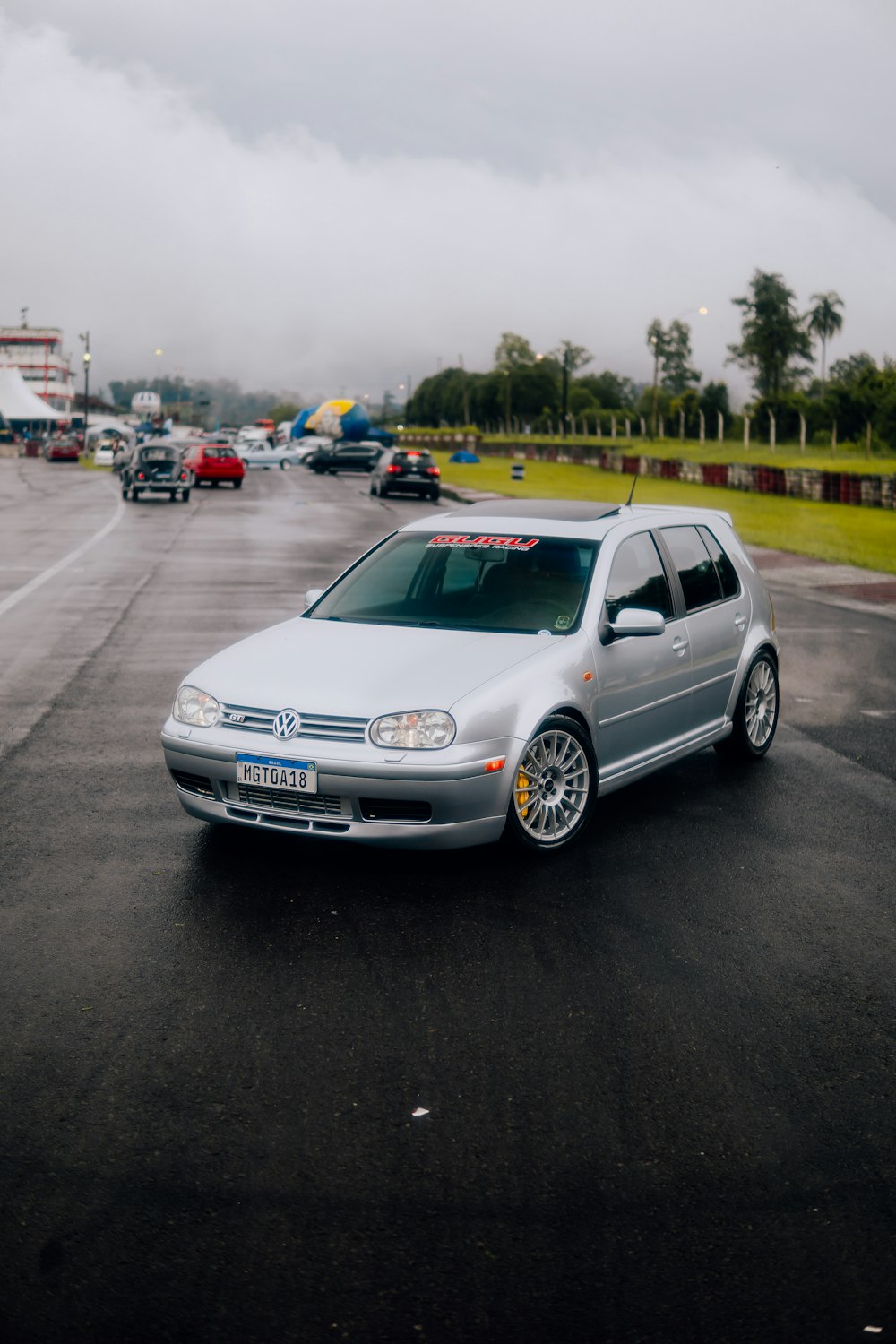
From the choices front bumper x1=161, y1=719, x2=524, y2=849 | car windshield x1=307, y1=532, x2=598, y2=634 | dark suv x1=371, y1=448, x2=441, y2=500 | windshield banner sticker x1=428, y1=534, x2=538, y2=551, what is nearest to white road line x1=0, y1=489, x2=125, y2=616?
car windshield x1=307, y1=532, x2=598, y2=634

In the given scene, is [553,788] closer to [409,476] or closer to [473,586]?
[473,586]

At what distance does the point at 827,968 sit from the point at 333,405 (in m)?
104

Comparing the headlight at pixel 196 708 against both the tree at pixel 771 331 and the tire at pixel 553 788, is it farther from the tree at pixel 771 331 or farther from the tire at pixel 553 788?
the tree at pixel 771 331

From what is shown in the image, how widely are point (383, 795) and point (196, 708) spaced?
1.03 meters

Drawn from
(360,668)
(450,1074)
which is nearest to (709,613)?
(360,668)

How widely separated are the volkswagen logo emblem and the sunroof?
2.15 m

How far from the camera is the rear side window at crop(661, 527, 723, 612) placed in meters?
7.65

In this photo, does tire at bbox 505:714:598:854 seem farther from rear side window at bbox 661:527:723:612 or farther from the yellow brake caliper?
rear side window at bbox 661:527:723:612

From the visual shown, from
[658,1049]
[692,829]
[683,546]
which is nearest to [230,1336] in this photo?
[658,1049]

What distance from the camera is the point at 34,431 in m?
172

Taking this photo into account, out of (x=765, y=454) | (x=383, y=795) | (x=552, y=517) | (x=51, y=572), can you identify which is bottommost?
(x=383, y=795)

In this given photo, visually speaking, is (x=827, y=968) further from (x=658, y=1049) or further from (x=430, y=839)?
(x=430, y=839)

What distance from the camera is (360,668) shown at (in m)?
6.07

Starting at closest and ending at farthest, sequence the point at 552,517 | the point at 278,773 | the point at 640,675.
A: the point at 278,773 → the point at 640,675 → the point at 552,517
